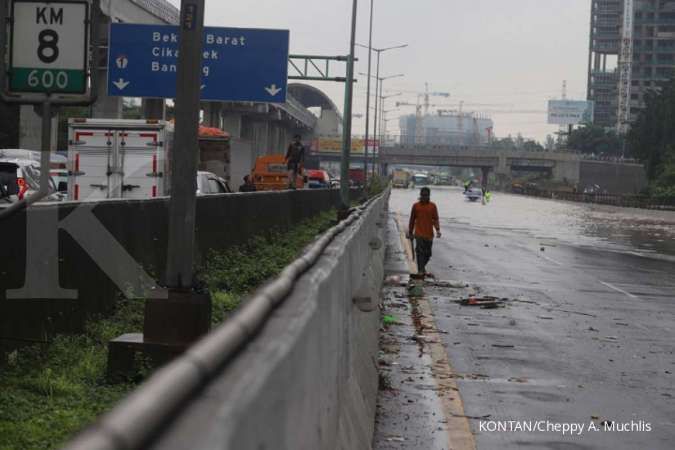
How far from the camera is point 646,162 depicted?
128 meters

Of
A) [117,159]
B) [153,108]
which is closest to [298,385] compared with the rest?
[117,159]

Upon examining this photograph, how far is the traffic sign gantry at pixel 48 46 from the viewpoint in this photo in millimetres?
7691

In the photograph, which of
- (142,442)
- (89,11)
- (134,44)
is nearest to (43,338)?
(89,11)

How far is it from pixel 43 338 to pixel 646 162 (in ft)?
405

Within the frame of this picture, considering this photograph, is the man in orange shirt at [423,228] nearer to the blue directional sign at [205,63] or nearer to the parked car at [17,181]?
the parked car at [17,181]

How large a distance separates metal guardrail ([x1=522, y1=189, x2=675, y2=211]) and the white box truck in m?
69.1

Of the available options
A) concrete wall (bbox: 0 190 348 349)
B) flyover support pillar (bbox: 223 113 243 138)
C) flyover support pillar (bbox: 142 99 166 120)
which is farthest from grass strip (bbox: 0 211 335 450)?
flyover support pillar (bbox: 223 113 243 138)

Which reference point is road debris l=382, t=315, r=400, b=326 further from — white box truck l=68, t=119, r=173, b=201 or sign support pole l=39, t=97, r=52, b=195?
white box truck l=68, t=119, r=173, b=201

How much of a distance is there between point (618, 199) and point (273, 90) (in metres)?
87.5

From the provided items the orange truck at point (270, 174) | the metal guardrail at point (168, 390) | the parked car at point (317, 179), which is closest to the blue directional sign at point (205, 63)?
the orange truck at point (270, 174)

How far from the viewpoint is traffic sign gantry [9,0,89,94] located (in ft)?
25.2

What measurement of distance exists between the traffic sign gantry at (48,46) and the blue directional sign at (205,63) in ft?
65.4

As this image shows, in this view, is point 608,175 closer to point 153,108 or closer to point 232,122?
point 232,122

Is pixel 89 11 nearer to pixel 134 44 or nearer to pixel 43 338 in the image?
pixel 43 338
